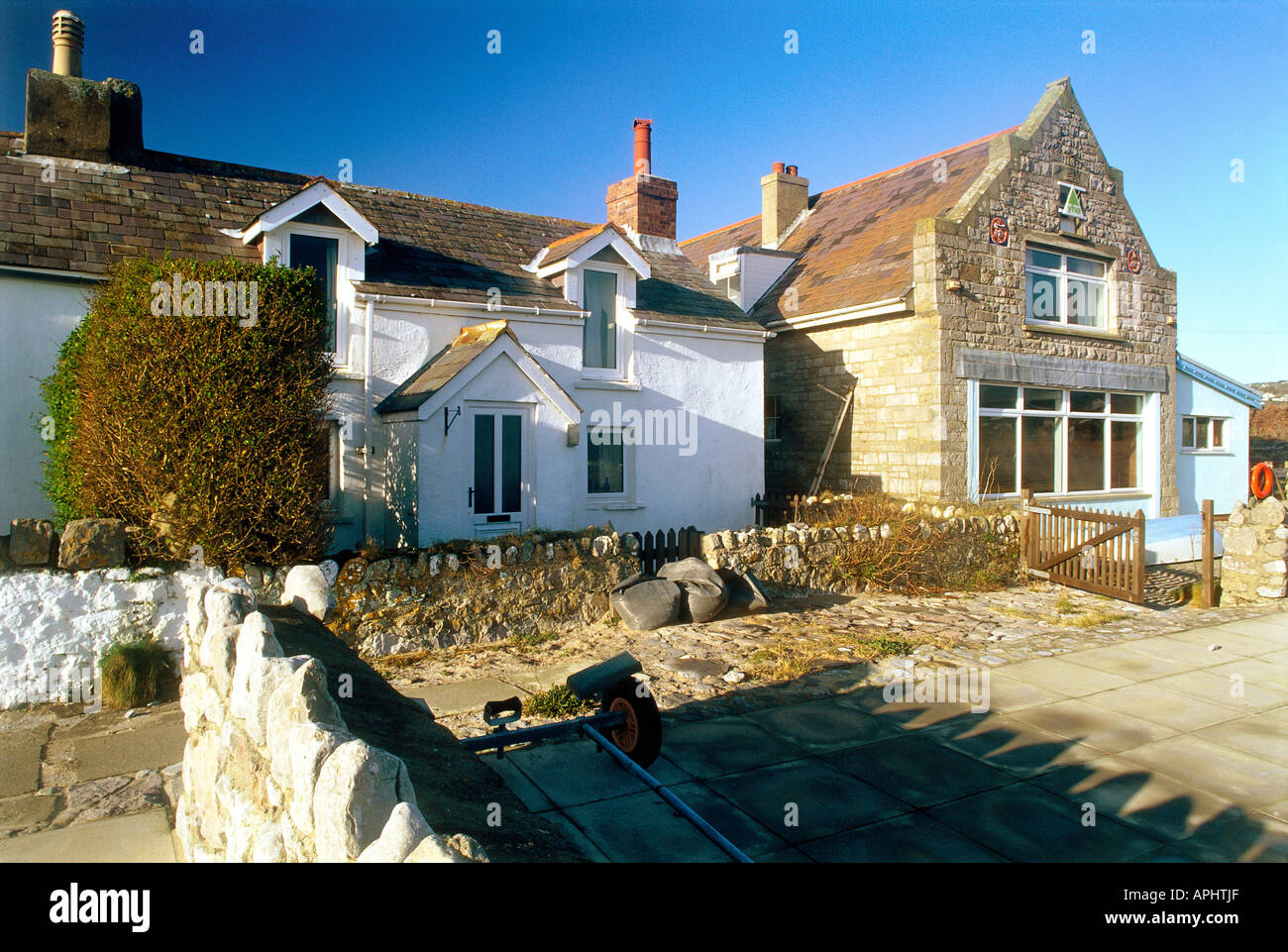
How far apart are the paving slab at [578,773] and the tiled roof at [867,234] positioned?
40.2ft

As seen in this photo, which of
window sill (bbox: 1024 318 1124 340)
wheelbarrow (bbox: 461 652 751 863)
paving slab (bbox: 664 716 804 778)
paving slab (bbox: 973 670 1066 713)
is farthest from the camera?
window sill (bbox: 1024 318 1124 340)

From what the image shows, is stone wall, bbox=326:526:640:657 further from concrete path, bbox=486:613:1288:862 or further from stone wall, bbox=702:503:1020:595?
concrete path, bbox=486:613:1288:862

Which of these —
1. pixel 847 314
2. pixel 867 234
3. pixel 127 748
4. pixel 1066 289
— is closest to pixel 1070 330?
pixel 1066 289

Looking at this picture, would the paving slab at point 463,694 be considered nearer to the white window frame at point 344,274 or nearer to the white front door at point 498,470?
the white front door at point 498,470

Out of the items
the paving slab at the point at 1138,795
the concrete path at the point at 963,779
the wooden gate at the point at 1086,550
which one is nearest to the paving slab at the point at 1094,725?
the concrete path at the point at 963,779

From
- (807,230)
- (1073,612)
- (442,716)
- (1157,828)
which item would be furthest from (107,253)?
(807,230)

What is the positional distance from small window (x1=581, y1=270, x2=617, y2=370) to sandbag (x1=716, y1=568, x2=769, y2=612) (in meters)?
5.65

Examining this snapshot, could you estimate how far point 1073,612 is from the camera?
11.7 metres

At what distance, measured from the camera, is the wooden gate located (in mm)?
11703

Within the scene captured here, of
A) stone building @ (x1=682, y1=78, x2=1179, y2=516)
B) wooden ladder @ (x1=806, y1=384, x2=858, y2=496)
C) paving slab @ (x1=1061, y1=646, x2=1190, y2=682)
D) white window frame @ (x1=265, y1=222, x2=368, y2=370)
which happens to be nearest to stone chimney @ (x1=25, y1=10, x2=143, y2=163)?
Result: white window frame @ (x1=265, y1=222, x2=368, y2=370)

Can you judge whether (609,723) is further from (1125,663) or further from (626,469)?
(626,469)

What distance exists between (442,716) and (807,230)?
58.0 ft

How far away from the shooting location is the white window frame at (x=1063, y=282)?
17.1m
